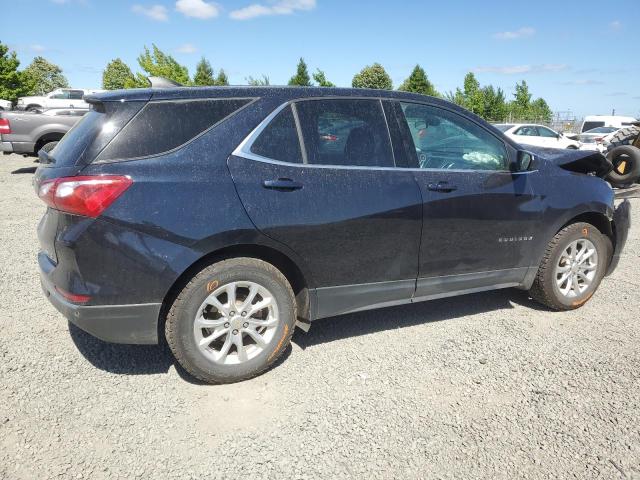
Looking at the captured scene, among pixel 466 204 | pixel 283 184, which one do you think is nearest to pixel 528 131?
pixel 466 204

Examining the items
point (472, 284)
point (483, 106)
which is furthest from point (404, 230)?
point (483, 106)

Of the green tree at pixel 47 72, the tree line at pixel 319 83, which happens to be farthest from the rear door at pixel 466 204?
the green tree at pixel 47 72

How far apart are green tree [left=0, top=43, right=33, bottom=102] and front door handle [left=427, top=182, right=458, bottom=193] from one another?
42.4 m

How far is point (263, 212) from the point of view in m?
2.82

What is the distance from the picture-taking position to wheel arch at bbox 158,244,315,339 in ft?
9.12

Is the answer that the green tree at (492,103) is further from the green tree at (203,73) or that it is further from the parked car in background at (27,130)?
the parked car in background at (27,130)

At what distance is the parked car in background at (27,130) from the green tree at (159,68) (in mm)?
28510

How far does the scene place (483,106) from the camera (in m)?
37.2

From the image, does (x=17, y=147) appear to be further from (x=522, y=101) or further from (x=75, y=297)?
(x=522, y=101)

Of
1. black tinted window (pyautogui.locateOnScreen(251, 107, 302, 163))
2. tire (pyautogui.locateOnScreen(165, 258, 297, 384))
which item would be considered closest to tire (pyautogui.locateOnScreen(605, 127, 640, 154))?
black tinted window (pyautogui.locateOnScreen(251, 107, 302, 163))

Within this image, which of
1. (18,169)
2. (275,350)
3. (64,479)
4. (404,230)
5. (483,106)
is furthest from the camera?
(483,106)

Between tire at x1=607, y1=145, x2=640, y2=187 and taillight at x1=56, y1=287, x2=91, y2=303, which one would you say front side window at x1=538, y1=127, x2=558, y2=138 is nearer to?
tire at x1=607, y1=145, x2=640, y2=187

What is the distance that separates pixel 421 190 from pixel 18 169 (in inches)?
523

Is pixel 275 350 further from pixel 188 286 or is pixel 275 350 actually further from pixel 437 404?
pixel 437 404
